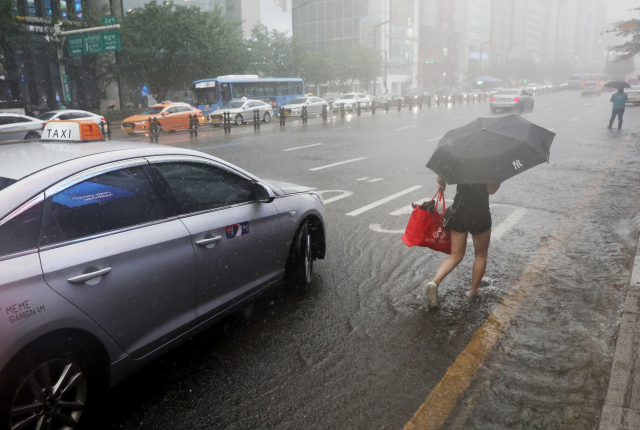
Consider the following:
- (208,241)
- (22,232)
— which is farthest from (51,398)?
(208,241)

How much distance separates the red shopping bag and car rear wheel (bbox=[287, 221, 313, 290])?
868 millimetres

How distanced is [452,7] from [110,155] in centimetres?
12465

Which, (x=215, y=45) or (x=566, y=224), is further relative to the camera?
(x=215, y=45)

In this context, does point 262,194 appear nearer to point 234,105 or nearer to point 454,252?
point 454,252

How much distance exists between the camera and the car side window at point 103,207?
2.79 metres

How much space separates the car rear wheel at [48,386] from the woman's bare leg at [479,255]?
3.19 meters

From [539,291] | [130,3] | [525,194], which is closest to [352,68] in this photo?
[130,3]

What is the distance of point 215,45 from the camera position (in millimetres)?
37875

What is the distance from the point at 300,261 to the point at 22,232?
2.51m

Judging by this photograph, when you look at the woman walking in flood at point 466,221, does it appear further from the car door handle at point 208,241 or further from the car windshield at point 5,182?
the car windshield at point 5,182

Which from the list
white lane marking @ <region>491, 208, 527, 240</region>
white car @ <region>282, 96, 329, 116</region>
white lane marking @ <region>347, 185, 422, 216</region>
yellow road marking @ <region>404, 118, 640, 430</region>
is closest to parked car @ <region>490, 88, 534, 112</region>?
white car @ <region>282, 96, 329, 116</region>

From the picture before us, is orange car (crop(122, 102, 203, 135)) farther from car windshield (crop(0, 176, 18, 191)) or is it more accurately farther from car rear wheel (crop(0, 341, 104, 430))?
car rear wheel (crop(0, 341, 104, 430))

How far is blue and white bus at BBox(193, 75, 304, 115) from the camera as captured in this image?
33.4 meters

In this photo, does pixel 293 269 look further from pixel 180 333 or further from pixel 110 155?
pixel 110 155
